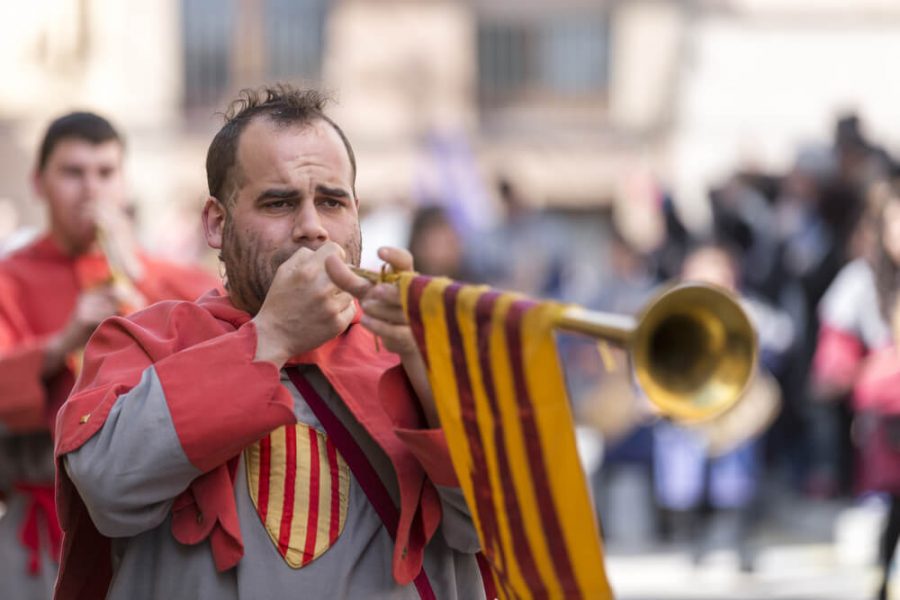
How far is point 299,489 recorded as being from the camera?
3104mm

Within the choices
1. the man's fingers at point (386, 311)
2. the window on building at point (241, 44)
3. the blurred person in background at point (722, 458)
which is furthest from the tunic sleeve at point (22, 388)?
the window on building at point (241, 44)

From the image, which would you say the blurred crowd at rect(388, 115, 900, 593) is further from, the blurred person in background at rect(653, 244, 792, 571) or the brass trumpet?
the brass trumpet

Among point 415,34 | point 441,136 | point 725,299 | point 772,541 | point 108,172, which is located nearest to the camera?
point 725,299

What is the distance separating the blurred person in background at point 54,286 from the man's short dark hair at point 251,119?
1.65 metres

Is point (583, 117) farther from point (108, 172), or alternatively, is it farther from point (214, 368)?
point (214, 368)

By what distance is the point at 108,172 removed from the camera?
5.19 m

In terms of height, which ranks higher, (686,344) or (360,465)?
(686,344)

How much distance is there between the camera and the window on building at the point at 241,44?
21.6 metres

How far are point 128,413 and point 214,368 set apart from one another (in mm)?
180

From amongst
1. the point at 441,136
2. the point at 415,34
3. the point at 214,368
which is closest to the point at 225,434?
the point at 214,368

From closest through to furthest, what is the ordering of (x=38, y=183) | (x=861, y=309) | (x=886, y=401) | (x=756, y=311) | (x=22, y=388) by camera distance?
(x=22, y=388) → (x=38, y=183) → (x=886, y=401) → (x=861, y=309) → (x=756, y=311)

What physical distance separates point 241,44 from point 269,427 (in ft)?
63.4

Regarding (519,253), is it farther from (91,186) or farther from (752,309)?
(91,186)

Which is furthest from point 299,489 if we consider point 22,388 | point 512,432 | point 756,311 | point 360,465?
point 756,311
